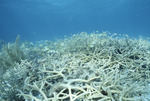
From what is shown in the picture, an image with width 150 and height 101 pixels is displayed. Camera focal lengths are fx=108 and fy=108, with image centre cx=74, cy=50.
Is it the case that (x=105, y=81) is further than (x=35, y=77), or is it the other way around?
(x=35, y=77)

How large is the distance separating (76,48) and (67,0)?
51.0 m

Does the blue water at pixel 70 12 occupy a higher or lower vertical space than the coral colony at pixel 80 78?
higher

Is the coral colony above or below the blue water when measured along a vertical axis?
below

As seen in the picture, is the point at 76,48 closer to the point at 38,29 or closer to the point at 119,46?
the point at 119,46

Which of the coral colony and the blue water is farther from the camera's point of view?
the blue water

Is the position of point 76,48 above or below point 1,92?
above

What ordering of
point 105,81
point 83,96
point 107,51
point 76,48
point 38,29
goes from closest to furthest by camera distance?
point 83,96 → point 105,81 → point 107,51 → point 76,48 → point 38,29

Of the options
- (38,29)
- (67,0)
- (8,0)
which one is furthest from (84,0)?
(38,29)

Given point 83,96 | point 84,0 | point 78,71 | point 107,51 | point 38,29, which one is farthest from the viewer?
point 38,29

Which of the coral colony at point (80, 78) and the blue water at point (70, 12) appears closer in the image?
the coral colony at point (80, 78)

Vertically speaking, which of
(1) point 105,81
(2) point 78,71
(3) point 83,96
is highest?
(2) point 78,71

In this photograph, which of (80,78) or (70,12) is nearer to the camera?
(80,78)

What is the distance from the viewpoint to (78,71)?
2.49 meters

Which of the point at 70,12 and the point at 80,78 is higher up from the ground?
the point at 70,12
